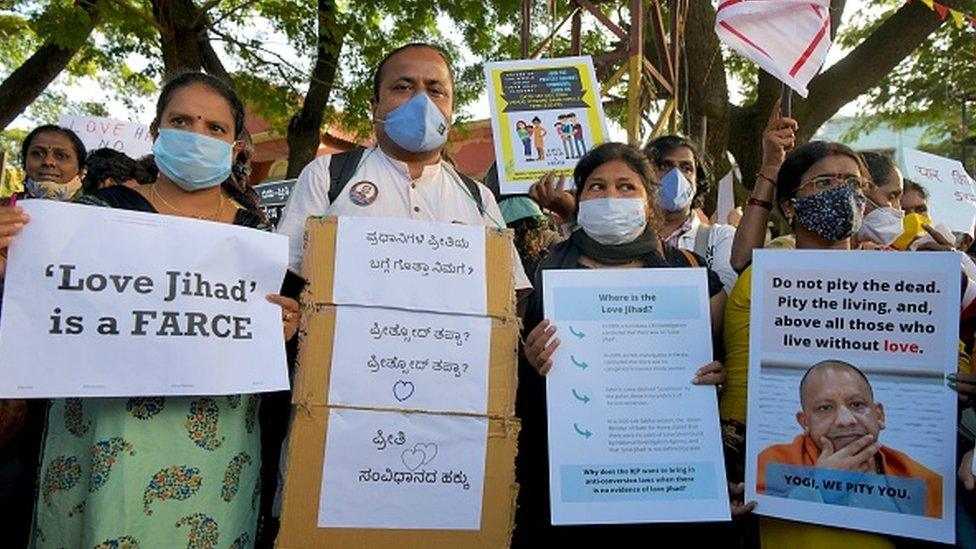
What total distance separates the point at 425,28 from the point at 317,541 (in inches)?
381

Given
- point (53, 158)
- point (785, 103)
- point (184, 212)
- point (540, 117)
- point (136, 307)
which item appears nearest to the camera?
point (136, 307)

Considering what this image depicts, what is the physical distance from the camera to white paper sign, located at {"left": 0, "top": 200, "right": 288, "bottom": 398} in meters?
2.10

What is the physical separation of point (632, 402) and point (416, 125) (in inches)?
47.0

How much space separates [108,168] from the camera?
3.45 meters

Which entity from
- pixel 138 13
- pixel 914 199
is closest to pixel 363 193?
pixel 914 199

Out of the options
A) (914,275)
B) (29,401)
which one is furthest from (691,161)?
(29,401)

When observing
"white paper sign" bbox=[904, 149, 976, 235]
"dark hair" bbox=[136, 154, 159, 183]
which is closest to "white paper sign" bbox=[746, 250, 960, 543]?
"dark hair" bbox=[136, 154, 159, 183]

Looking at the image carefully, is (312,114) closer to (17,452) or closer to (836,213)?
(17,452)

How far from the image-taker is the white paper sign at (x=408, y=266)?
2494mm

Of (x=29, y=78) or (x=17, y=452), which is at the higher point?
(x=29, y=78)

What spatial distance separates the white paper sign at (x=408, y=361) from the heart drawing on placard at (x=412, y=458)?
134mm

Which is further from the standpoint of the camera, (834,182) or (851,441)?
(834,182)

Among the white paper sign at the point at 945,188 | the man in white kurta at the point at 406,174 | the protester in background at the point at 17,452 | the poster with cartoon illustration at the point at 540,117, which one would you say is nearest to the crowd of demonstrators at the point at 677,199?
the poster with cartoon illustration at the point at 540,117

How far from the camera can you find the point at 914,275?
2.37 metres
